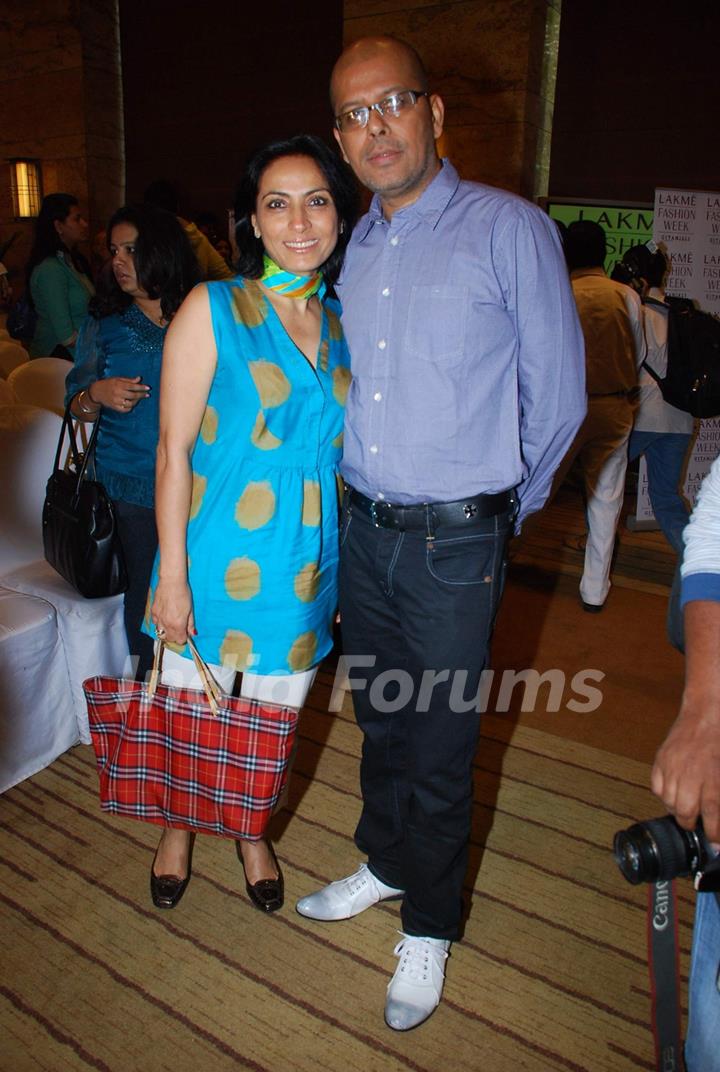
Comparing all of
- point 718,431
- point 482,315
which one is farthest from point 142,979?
point 718,431

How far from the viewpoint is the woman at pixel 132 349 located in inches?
84.2

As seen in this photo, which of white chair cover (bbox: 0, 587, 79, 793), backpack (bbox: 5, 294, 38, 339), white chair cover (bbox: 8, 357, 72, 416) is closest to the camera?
white chair cover (bbox: 0, 587, 79, 793)

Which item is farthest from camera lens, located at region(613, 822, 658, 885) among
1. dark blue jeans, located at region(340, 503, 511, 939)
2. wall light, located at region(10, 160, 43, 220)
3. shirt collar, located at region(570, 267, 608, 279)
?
wall light, located at region(10, 160, 43, 220)

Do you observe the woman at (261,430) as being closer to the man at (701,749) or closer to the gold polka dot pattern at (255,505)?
the gold polka dot pattern at (255,505)

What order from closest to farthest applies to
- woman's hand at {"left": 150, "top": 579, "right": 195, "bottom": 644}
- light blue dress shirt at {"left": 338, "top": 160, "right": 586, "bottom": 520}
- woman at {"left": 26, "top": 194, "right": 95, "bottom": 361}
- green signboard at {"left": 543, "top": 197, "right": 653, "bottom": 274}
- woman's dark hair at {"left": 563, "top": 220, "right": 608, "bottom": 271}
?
light blue dress shirt at {"left": 338, "top": 160, "right": 586, "bottom": 520}
woman's hand at {"left": 150, "top": 579, "right": 195, "bottom": 644}
woman's dark hair at {"left": 563, "top": 220, "right": 608, "bottom": 271}
woman at {"left": 26, "top": 194, "right": 95, "bottom": 361}
green signboard at {"left": 543, "top": 197, "right": 653, "bottom": 274}

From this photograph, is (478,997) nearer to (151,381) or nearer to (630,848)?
(630,848)

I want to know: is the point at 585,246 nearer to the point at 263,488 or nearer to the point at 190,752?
Result: the point at 263,488

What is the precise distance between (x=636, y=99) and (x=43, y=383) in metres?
4.73

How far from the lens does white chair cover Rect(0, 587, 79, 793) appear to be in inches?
87.4

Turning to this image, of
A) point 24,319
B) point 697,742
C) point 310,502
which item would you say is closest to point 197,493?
point 310,502

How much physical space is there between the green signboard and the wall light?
5.86 meters

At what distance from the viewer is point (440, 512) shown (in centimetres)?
148

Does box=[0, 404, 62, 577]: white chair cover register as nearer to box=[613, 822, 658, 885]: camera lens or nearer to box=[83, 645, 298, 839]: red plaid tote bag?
box=[83, 645, 298, 839]: red plaid tote bag

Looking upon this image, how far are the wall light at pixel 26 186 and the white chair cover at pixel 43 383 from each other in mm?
5935
